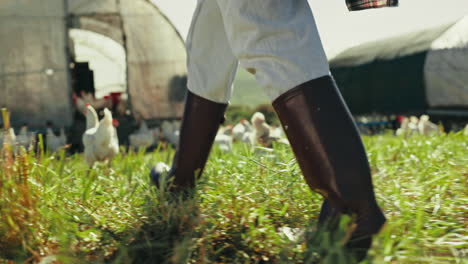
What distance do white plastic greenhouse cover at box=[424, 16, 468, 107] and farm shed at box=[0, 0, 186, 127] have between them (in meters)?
3.84

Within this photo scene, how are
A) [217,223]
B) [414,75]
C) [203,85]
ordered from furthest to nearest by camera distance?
[414,75]
[203,85]
[217,223]

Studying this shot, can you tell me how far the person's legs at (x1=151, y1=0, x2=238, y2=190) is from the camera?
1.58 metres

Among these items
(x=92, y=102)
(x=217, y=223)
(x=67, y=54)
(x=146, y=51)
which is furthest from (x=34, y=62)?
(x=217, y=223)

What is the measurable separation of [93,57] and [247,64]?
33.3 ft

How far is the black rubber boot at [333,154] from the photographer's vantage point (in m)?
1.03

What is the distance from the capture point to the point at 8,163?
4.22ft

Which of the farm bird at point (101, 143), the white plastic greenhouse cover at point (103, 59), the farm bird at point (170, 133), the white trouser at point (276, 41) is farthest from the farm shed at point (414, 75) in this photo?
the white trouser at point (276, 41)

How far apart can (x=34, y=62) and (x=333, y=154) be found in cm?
578

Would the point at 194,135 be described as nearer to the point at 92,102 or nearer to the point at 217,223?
the point at 217,223

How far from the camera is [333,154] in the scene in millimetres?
1030

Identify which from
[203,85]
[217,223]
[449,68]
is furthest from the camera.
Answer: [449,68]

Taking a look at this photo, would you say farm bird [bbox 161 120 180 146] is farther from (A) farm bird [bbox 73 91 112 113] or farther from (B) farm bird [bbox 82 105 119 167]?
(B) farm bird [bbox 82 105 119 167]

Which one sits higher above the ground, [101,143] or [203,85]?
[203,85]

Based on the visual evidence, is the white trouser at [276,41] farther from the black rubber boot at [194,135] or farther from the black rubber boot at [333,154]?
the black rubber boot at [194,135]
